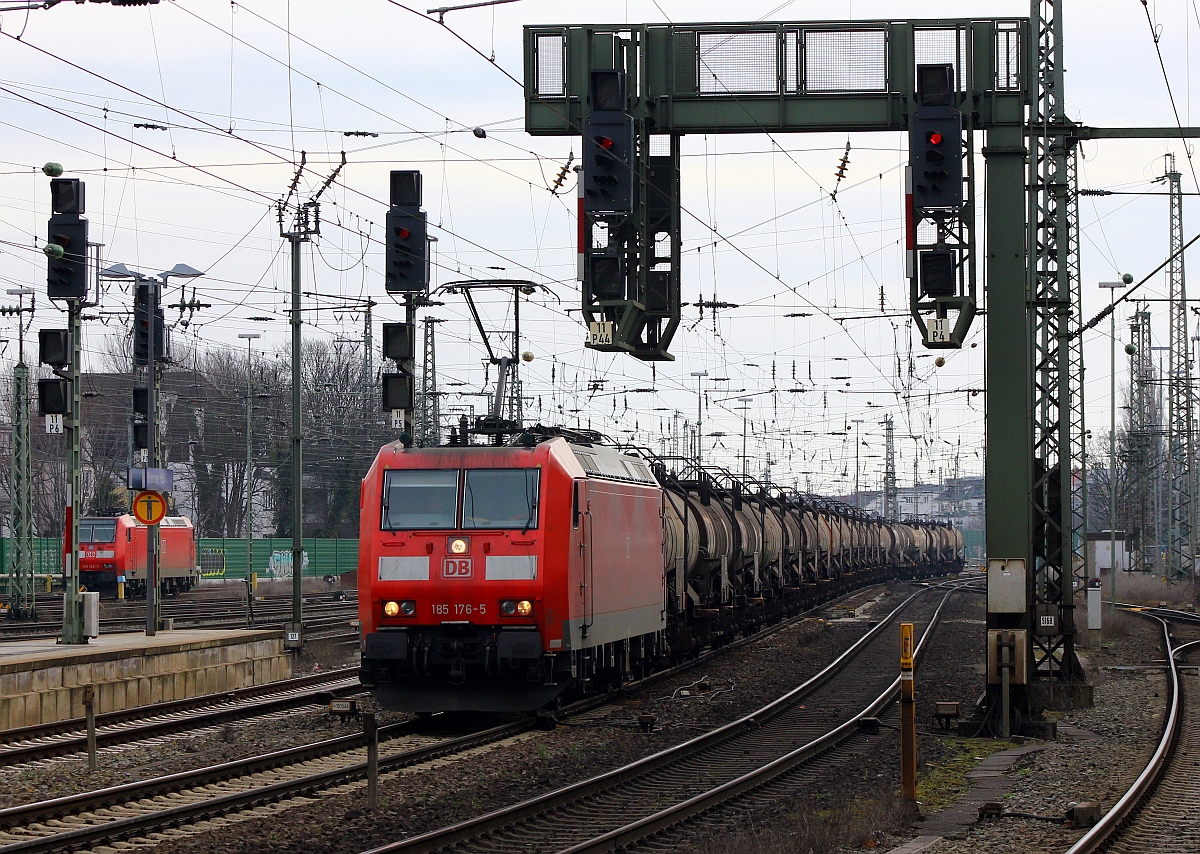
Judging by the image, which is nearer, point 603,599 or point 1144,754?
point 1144,754

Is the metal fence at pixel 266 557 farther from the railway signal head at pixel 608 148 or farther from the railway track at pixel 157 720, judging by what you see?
the railway signal head at pixel 608 148

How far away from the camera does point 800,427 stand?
7488cm

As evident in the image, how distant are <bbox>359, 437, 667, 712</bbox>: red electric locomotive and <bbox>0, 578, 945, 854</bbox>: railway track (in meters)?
0.69

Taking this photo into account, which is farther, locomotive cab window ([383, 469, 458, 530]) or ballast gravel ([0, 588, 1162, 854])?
locomotive cab window ([383, 469, 458, 530])

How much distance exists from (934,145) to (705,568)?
14.0 m

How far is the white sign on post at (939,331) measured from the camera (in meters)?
18.7

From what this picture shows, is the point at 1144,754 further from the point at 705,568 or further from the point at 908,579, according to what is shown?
the point at 908,579

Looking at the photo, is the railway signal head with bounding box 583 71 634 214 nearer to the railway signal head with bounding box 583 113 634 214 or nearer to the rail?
the railway signal head with bounding box 583 113 634 214

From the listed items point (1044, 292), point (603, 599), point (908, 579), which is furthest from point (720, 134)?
point (908, 579)

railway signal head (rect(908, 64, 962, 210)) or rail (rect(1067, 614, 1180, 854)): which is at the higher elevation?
railway signal head (rect(908, 64, 962, 210))

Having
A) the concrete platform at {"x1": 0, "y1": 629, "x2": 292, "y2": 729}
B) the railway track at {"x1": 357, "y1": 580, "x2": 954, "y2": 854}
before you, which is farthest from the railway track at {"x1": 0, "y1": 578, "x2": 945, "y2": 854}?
the concrete platform at {"x1": 0, "y1": 629, "x2": 292, "y2": 729}

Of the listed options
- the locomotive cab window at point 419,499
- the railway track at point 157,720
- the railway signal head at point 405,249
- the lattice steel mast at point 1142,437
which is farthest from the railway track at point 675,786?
the lattice steel mast at point 1142,437

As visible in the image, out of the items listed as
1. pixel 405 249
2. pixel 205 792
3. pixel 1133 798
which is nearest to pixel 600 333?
pixel 405 249

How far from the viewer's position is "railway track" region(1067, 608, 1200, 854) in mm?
11586
